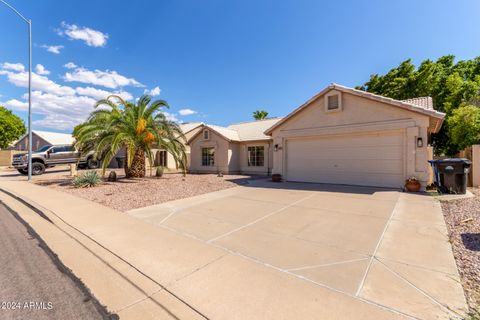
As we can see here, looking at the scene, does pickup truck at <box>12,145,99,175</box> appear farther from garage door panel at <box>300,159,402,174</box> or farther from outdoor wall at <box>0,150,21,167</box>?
garage door panel at <box>300,159,402,174</box>

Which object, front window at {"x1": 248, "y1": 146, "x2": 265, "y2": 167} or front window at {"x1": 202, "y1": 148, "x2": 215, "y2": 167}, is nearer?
front window at {"x1": 248, "y1": 146, "x2": 265, "y2": 167}

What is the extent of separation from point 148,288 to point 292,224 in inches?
138

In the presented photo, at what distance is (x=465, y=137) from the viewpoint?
1514cm

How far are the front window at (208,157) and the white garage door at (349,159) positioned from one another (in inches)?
290

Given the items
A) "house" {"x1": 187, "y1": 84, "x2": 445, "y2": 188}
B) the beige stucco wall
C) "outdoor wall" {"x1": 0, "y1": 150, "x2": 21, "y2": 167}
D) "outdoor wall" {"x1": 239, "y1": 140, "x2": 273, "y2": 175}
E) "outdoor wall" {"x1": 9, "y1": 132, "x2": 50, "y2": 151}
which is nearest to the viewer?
the beige stucco wall

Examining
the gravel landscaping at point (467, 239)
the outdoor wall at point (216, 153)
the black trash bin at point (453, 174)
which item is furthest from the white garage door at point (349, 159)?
the outdoor wall at point (216, 153)

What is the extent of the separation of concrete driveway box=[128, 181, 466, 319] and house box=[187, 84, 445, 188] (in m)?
2.71

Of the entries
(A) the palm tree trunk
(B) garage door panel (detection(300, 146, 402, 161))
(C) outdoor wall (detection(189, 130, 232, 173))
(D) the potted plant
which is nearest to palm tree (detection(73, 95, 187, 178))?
(A) the palm tree trunk

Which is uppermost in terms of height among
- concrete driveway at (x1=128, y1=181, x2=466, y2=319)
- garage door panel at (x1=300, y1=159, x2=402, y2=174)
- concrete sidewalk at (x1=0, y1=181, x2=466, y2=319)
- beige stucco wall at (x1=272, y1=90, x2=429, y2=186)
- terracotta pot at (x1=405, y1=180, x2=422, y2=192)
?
beige stucco wall at (x1=272, y1=90, x2=429, y2=186)

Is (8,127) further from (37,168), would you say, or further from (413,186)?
(413,186)

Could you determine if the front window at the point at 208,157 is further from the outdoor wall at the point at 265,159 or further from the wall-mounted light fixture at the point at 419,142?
the wall-mounted light fixture at the point at 419,142

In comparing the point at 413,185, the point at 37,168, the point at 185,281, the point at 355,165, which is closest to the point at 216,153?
the point at 355,165

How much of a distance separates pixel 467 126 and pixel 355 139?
10249mm

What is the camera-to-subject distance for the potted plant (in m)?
9.21
